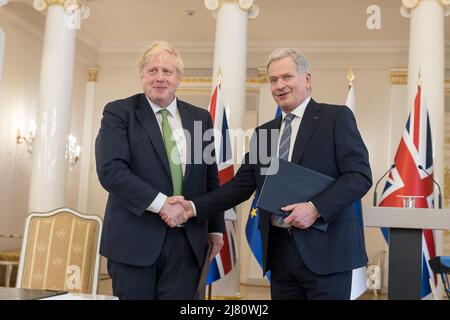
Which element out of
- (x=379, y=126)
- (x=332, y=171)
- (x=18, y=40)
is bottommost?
(x=332, y=171)

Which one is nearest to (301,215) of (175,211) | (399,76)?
(175,211)

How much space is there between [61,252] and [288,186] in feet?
4.62

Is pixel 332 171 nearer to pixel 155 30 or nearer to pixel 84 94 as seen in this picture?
pixel 155 30

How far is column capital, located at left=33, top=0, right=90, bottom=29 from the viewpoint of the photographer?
283 inches

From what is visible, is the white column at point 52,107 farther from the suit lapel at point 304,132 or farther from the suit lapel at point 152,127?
the suit lapel at point 304,132

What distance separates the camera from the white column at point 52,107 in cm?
712

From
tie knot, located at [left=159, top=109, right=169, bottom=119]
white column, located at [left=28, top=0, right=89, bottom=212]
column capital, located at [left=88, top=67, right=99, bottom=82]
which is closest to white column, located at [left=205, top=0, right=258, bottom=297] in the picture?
white column, located at [left=28, top=0, right=89, bottom=212]

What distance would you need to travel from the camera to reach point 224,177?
17.4 feet

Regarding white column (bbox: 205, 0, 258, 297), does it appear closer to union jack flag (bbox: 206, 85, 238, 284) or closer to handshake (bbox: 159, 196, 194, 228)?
union jack flag (bbox: 206, 85, 238, 284)

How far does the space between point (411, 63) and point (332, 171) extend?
13.7 ft

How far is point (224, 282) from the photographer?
602cm

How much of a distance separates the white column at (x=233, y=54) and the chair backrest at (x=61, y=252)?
3.21 metres
